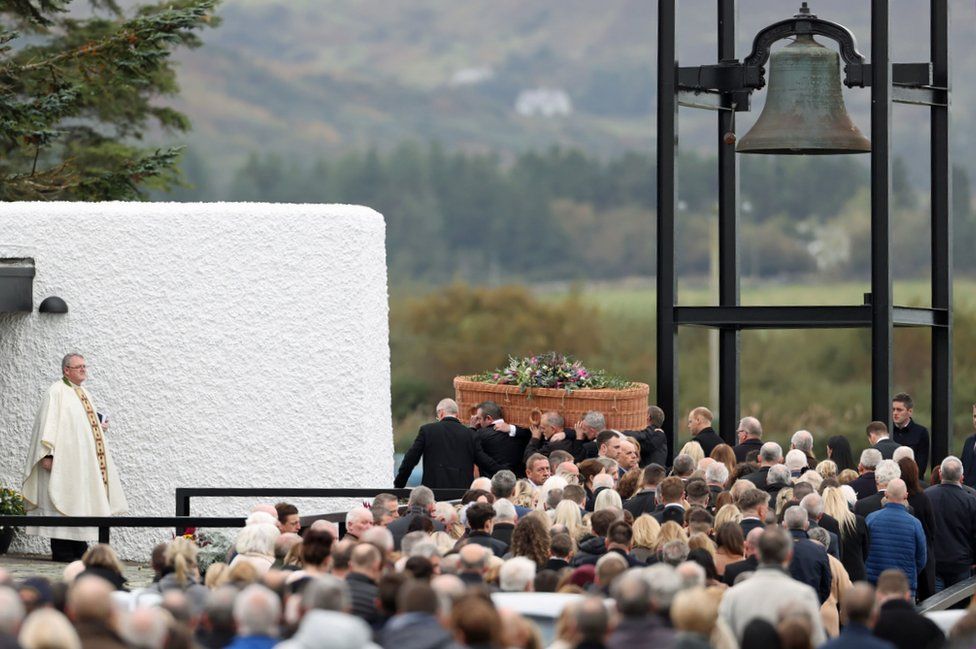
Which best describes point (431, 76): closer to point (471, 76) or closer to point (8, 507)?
point (471, 76)

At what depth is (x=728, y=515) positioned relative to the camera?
35.1 feet

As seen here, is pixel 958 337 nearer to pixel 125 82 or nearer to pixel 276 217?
pixel 125 82


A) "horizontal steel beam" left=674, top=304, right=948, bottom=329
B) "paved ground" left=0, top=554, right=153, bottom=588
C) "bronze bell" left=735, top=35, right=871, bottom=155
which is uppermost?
"bronze bell" left=735, top=35, right=871, bottom=155

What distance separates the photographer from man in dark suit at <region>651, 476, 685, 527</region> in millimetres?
11055

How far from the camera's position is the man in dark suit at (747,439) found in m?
14.9

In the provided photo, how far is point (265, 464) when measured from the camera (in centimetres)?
1523

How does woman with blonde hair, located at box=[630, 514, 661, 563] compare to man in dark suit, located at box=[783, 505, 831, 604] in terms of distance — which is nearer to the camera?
woman with blonde hair, located at box=[630, 514, 661, 563]

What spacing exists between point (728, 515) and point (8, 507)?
601cm

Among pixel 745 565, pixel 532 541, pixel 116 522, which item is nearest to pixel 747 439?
pixel 745 565

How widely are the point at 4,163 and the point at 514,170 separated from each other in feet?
158

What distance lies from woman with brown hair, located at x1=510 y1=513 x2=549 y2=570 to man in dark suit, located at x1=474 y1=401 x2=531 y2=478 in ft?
18.1

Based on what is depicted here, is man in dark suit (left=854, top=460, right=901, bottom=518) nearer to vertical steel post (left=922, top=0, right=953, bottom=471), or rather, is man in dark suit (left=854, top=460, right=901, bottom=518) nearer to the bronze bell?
the bronze bell

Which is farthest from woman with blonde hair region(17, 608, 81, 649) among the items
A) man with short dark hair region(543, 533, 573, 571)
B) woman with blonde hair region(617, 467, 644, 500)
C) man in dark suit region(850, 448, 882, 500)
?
man in dark suit region(850, 448, 882, 500)

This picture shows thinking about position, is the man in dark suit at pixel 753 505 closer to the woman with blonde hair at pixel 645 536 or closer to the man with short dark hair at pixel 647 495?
the woman with blonde hair at pixel 645 536
